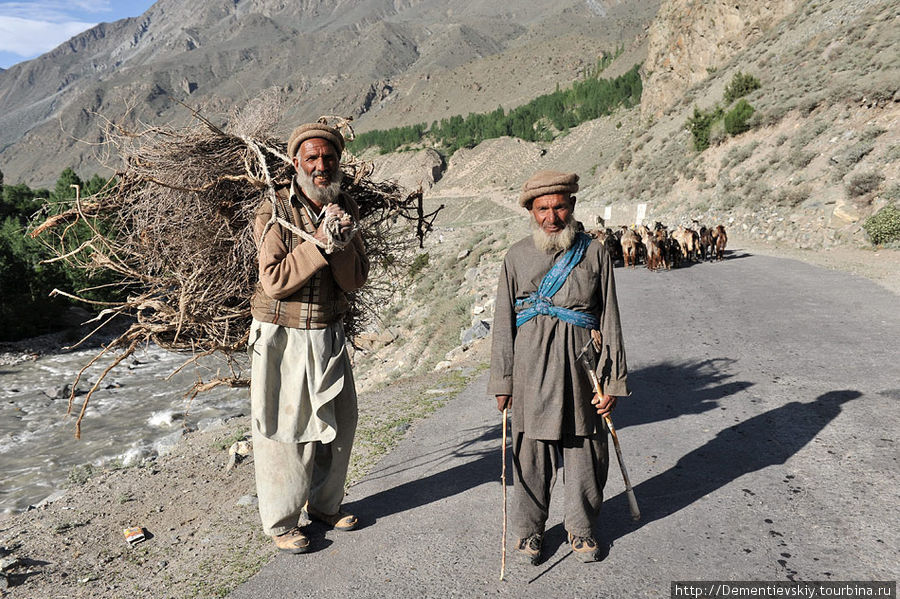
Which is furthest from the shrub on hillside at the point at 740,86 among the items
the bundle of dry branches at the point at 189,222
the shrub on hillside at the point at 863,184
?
the bundle of dry branches at the point at 189,222

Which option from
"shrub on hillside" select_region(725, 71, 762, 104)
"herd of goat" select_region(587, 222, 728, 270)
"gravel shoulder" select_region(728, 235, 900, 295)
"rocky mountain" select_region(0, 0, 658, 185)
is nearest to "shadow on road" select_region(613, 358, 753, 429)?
"gravel shoulder" select_region(728, 235, 900, 295)

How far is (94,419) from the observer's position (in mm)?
11352

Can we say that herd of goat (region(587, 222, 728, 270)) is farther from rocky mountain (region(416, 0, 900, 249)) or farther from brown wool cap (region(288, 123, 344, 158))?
brown wool cap (region(288, 123, 344, 158))

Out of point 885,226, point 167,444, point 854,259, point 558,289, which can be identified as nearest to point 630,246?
point 854,259

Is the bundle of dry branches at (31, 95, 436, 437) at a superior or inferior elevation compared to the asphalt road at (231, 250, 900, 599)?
superior

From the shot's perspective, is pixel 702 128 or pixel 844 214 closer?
pixel 844 214

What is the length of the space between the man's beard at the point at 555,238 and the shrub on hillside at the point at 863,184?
625 inches

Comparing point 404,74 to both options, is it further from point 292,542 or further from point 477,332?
point 292,542

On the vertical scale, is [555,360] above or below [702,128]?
below

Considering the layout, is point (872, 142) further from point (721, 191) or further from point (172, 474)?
point (172, 474)

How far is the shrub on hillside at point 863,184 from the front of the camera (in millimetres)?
14375

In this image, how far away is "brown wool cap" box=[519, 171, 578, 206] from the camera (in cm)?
256

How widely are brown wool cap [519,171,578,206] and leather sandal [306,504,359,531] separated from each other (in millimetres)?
2026

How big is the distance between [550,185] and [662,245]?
1097cm
